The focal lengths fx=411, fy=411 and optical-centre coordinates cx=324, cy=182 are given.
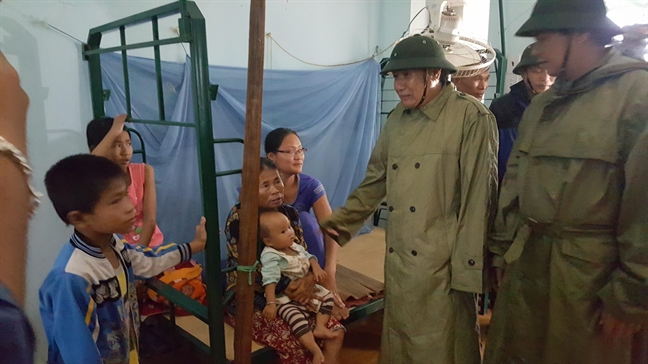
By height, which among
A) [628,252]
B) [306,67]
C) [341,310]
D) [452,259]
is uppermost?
[306,67]

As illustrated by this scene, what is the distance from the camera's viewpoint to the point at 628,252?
1113 millimetres

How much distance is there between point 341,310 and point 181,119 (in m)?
1.51

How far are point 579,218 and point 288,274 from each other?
122cm

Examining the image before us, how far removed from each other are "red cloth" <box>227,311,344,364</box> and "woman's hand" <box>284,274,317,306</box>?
95mm

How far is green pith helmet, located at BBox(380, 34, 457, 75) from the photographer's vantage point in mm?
1545

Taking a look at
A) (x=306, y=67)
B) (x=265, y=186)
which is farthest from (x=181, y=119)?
(x=306, y=67)

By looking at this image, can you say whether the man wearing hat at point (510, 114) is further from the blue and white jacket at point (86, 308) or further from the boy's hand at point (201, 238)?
the blue and white jacket at point (86, 308)

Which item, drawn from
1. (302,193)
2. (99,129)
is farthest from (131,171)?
(302,193)

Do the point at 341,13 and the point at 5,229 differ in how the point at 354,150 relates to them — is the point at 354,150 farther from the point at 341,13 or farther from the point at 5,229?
the point at 5,229

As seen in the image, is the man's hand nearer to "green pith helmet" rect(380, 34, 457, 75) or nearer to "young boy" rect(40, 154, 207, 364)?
"green pith helmet" rect(380, 34, 457, 75)

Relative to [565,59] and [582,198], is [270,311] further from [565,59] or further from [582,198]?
[565,59]

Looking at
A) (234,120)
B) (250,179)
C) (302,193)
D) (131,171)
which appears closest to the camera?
(250,179)

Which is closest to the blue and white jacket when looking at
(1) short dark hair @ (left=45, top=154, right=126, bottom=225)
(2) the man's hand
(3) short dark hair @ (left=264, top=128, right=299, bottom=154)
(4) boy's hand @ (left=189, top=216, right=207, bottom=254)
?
(1) short dark hair @ (left=45, top=154, right=126, bottom=225)

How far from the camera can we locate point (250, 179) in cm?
148
